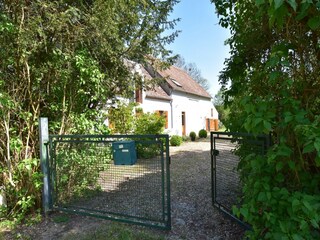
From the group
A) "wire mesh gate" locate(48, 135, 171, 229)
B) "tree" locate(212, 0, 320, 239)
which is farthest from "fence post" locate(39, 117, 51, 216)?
"tree" locate(212, 0, 320, 239)

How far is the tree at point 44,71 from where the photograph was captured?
379 centimetres

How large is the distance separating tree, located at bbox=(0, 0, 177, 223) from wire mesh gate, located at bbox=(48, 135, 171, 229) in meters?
0.39

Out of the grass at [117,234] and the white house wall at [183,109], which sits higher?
the white house wall at [183,109]

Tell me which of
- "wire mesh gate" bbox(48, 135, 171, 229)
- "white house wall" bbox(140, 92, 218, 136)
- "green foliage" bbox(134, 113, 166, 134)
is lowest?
"wire mesh gate" bbox(48, 135, 171, 229)

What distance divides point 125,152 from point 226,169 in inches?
64.5

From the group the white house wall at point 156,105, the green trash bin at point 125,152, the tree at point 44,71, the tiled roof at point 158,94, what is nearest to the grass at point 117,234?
the green trash bin at point 125,152

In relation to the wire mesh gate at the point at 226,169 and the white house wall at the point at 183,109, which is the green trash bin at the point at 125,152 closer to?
the wire mesh gate at the point at 226,169

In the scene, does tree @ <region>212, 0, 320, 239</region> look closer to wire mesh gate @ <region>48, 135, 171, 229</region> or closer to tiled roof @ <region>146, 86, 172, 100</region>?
wire mesh gate @ <region>48, 135, 171, 229</region>

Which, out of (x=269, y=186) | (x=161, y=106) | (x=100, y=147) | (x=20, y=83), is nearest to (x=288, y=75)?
(x=269, y=186)

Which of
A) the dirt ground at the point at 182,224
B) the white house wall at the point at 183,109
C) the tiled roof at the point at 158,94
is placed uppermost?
the tiled roof at the point at 158,94

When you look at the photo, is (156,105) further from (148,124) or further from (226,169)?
(226,169)

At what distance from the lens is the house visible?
629 inches

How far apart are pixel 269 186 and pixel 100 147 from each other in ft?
9.22

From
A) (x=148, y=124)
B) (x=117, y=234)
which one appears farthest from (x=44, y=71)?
(x=148, y=124)
